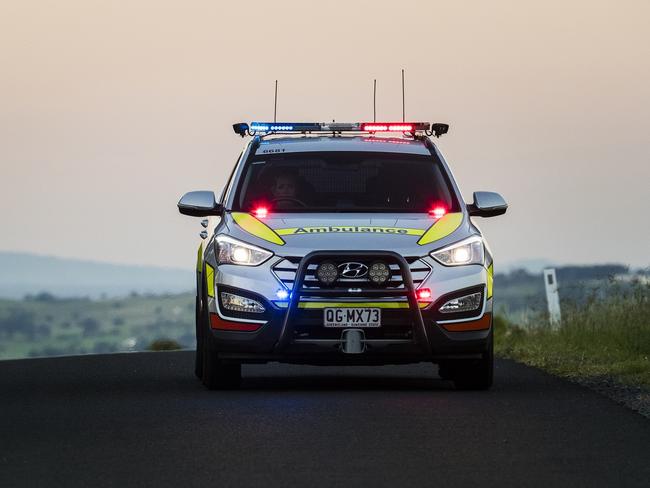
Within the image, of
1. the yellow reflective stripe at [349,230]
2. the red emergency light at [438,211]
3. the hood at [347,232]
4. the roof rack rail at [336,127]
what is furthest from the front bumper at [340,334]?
the roof rack rail at [336,127]

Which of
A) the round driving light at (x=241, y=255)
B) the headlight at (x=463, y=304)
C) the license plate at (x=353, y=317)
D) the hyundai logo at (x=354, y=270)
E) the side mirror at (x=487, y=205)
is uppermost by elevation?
the side mirror at (x=487, y=205)

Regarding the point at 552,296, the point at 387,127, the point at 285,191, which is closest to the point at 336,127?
the point at 387,127

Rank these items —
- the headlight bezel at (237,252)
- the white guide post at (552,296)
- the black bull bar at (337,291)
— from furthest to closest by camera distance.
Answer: the white guide post at (552,296) → the headlight bezel at (237,252) → the black bull bar at (337,291)

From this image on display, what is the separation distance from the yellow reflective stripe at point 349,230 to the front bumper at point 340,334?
273 millimetres

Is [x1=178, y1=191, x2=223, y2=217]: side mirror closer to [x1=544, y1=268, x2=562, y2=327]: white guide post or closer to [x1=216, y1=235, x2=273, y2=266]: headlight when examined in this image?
[x1=216, y1=235, x2=273, y2=266]: headlight

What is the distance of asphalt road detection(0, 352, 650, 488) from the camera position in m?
8.91

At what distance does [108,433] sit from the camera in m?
10.8

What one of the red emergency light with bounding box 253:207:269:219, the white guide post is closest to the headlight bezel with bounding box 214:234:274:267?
the red emergency light with bounding box 253:207:269:219

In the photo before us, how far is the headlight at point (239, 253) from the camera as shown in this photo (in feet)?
44.8

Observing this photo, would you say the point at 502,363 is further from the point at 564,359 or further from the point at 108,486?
the point at 108,486

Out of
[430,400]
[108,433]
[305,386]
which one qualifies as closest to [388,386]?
[305,386]

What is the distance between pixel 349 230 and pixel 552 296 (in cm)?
1098

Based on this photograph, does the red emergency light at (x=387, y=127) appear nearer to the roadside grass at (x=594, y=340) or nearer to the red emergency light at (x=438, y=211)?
the red emergency light at (x=438, y=211)

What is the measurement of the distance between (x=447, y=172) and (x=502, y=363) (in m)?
3.59
